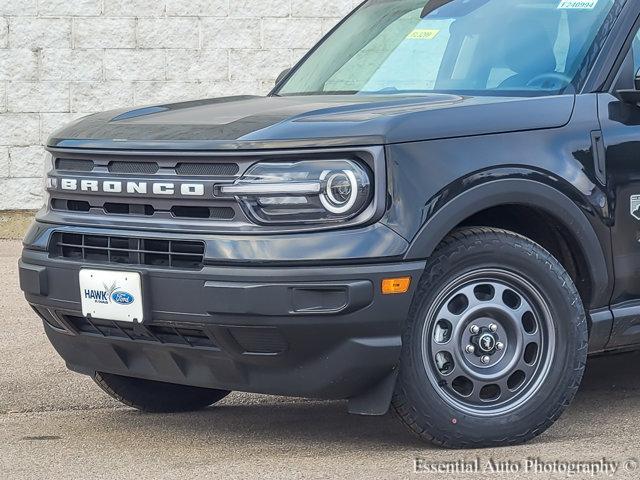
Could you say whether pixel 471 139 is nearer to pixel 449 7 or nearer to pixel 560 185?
pixel 560 185

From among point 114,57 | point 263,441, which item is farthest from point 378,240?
point 114,57

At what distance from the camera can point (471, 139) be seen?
4.61 metres

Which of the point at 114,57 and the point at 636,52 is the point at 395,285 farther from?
the point at 114,57

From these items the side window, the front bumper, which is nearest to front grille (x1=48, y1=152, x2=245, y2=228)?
the front bumper

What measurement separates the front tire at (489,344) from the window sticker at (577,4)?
1.13m

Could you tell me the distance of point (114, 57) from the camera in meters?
10.8

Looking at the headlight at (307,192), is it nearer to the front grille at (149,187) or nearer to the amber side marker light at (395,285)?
the front grille at (149,187)

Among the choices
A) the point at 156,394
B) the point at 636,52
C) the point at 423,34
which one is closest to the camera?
the point at 636,52

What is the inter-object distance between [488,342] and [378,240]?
0.60m

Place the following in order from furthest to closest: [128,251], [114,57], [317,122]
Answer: [114,57] → [128,251] → [317,122]

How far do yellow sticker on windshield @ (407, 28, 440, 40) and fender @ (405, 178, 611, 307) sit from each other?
4.04 feet

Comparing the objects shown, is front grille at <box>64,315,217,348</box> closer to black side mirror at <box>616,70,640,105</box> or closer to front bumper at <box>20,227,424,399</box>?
front bumper at <box>20,227,424,399</box>

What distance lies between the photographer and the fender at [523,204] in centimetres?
447

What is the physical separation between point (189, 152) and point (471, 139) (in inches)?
37.3
